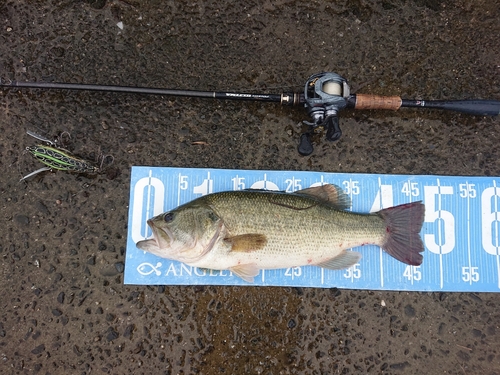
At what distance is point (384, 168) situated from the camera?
3.23m

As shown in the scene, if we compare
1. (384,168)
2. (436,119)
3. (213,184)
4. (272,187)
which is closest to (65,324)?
(213,184)

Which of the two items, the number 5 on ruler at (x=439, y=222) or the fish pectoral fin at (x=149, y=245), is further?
the number 5 on ruler at (x=439, y=222)

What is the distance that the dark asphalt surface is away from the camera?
304cm

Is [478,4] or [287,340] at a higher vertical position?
[478,4]

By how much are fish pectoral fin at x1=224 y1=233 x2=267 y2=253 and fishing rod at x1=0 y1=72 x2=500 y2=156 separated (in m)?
0.96

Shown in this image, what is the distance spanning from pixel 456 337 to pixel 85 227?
348 cm

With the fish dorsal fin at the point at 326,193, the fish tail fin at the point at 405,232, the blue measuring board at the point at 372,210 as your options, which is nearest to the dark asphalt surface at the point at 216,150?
the blue measuring board at the point at 372,210

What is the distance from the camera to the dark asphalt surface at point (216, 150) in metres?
3.04

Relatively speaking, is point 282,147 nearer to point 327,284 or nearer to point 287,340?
point 327,284

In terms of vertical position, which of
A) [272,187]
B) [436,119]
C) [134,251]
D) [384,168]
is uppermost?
[436,119]

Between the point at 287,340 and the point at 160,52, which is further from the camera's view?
the point at 160,52

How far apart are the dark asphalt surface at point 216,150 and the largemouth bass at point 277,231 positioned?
39 centimetres

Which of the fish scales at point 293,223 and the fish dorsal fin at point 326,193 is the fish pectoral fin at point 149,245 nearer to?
the fish scales at point 293,223

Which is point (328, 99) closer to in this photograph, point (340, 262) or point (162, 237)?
point (340, 262)
